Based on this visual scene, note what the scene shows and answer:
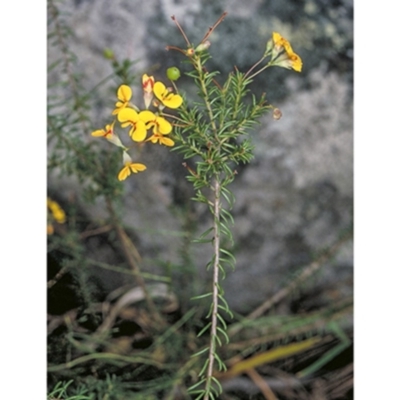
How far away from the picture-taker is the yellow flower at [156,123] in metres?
0.63

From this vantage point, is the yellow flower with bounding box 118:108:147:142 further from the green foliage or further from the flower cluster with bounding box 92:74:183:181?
the green foliage

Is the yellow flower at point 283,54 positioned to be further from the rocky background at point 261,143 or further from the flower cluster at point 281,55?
the rocky background at point 261,143

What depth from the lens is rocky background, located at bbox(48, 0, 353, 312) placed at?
81 centimetres

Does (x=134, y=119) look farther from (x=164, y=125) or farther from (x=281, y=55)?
(x=281, y=55)

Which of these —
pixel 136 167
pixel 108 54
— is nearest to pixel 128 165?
pixel 136 167

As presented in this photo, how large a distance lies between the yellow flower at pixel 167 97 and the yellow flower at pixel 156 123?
0.02 metres

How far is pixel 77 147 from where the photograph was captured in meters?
0.81

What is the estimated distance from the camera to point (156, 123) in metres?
0.64

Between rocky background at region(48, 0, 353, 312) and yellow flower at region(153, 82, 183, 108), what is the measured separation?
0.64ft
